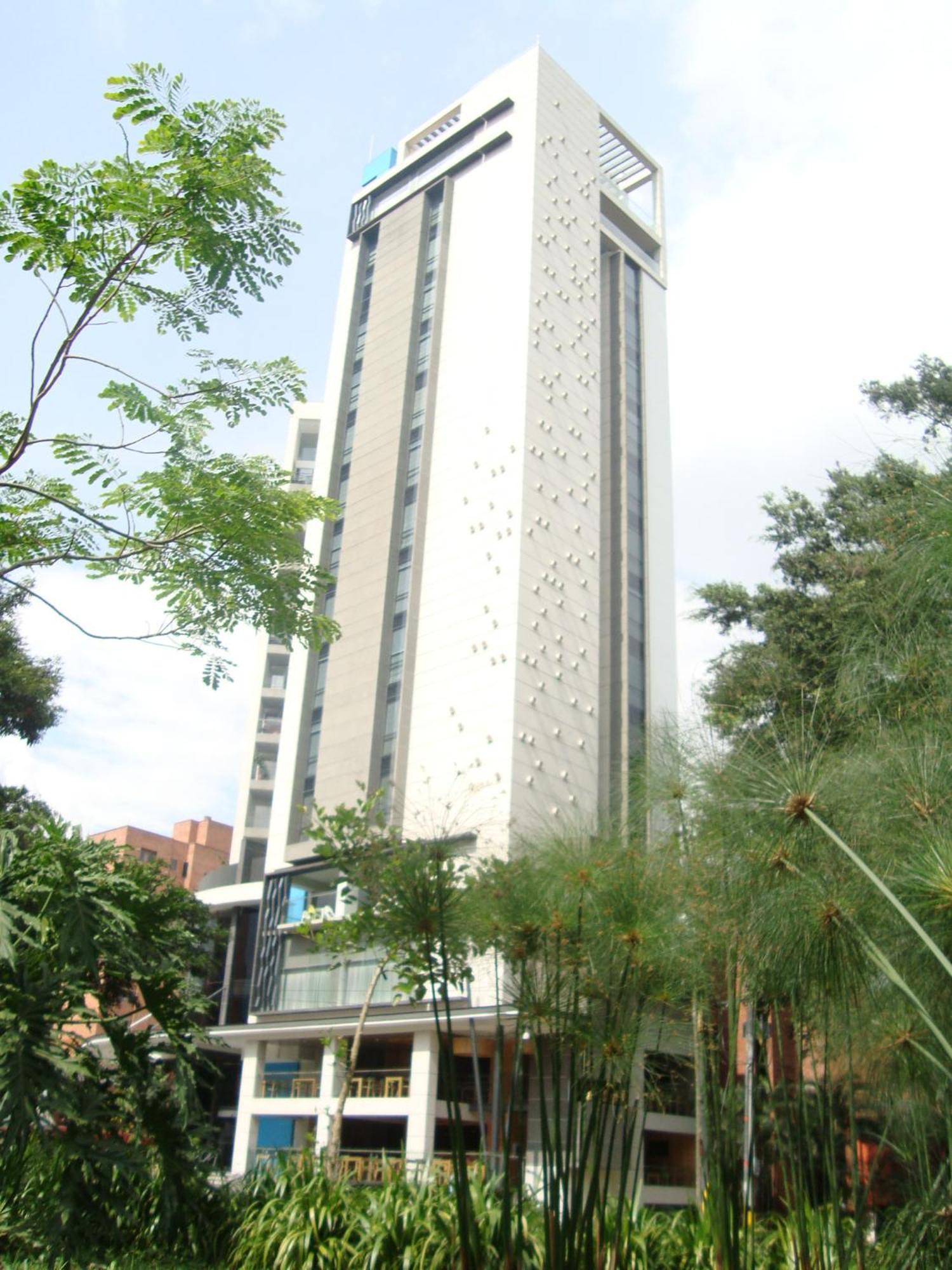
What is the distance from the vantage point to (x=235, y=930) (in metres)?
35.8

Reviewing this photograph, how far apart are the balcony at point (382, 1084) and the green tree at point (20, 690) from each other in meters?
10.3

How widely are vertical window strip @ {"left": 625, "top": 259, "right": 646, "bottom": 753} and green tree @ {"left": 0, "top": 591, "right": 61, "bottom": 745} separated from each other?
18.0 metres

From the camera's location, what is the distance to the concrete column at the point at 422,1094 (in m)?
23.0

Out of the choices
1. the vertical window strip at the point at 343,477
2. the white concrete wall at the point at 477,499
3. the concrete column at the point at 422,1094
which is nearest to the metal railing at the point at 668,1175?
the concrete column at the point at 422,1094

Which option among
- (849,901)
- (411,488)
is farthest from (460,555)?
(849,901)

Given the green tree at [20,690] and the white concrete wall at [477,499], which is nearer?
the green tree at [20,690]

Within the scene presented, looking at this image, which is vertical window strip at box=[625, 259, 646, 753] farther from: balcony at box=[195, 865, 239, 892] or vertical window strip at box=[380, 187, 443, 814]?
balcony at box=[195, 865, 239, 892]

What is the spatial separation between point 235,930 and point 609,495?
1899 centimetres

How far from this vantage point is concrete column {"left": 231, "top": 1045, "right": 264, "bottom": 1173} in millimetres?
27438

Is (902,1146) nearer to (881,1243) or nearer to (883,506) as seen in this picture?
(881,1243)

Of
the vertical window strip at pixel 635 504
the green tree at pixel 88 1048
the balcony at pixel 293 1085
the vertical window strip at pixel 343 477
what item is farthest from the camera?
the vertical window strip at pixel 635 504

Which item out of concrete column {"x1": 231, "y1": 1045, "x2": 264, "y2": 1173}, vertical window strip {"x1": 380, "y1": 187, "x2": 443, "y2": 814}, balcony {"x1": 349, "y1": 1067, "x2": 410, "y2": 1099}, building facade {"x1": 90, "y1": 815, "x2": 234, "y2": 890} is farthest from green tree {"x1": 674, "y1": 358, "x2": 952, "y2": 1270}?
building facade {"x1": 90, "y1": 815, "x2": 234, "y2": 890}

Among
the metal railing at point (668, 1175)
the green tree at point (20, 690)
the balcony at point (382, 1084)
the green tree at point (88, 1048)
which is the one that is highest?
the green tree at point (20, 690)

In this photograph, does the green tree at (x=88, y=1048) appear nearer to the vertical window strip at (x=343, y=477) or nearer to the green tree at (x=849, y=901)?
the green tree at (x=849, y=901)
